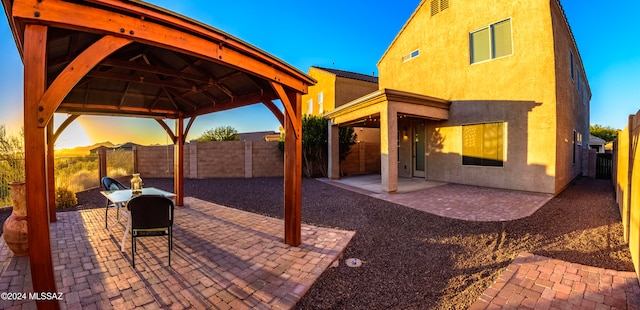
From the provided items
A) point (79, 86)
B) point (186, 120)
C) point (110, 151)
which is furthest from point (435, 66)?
point (110, 151)

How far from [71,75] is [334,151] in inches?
431

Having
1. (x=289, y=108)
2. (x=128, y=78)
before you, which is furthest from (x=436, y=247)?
(x=128, y=78)

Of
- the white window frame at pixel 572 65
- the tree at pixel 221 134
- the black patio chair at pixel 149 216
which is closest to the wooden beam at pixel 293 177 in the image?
the black patio chair at pixel 149 216

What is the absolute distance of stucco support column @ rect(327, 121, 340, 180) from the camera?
12492 millimetres

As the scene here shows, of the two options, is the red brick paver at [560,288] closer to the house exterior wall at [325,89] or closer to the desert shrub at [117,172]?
the house exterior wall at [325,89]

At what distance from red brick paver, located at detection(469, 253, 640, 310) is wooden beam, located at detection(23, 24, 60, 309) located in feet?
12.9

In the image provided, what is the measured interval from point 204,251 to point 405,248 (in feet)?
10.6

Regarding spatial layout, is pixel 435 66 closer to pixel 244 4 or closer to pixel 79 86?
pixel 244 4

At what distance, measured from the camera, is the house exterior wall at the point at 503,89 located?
7.81 meters

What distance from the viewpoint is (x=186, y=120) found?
24.2 feet

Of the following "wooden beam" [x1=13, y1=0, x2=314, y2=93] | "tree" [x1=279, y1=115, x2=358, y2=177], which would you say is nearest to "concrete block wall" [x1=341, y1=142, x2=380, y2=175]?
"tree" [x1=279, y1=115, x2=358, y2=177]

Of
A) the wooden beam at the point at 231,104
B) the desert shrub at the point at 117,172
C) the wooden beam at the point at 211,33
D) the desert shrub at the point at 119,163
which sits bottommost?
the desert shrub at the point at 117,172

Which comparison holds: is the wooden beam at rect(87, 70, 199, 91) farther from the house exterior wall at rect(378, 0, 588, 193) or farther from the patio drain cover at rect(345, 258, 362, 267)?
the house exterior wall at rect(378, 0, 588, 193)

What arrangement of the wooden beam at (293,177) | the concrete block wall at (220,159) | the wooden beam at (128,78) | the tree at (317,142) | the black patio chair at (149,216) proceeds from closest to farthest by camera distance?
the black patio chair at (149,216) → the wooden beam at (293,177) → the wooden beam at (128,78) → the concrete block wall at (220,159) → the tree at (317,142)
